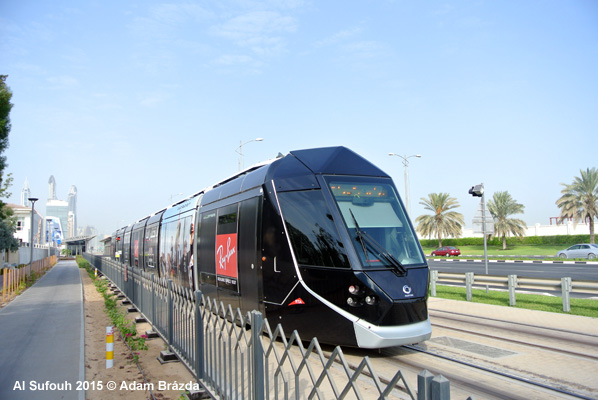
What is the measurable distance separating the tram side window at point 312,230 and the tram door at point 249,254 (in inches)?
37.7

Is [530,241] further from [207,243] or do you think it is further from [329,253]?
[329,253]

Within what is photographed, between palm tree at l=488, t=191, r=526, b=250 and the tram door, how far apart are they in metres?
50.8

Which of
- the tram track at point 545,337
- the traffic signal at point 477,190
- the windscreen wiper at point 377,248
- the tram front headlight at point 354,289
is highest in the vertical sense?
the traffic signal at point 477,190

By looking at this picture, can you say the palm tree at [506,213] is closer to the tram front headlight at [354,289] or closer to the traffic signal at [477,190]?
the traffic signal at [477,190]

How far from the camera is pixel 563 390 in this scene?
594 cm

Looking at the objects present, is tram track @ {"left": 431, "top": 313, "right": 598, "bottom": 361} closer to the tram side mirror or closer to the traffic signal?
the tram side mirror

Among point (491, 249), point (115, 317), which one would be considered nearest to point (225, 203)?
point (115, 317)

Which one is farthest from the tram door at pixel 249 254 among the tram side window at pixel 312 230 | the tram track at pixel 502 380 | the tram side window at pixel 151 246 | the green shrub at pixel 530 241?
the green shrub at pixel 530 241

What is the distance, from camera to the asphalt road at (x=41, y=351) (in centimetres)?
691

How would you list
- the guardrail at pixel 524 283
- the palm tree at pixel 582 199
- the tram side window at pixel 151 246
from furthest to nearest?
the palm tree at pixel 582 199, the tram side window at pixel 151 246, the guardrail at pixel 524 283

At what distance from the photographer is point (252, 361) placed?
439cm

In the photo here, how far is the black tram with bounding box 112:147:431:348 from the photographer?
709cm

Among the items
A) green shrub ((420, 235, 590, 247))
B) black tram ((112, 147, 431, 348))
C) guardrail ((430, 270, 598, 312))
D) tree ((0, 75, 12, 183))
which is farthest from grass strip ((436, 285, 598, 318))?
green shrub ((420, 235, 590, 247))

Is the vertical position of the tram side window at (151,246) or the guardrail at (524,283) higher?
the tram side window at (151,246)
